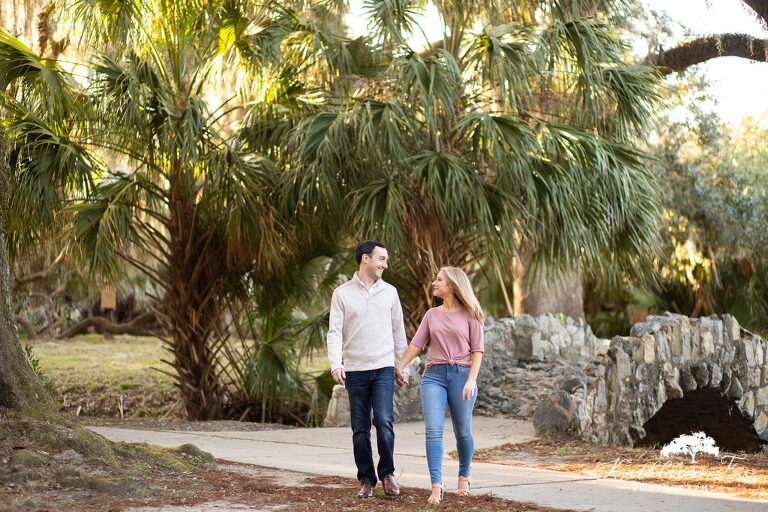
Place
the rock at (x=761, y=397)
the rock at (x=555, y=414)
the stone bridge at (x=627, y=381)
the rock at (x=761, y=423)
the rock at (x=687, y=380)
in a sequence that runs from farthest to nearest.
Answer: the rock at (x=761, y=423) < the rock at (x=761, y=397) < the rock at (x=687, y=380) < the stone bridge at (x=627, y=381) < the rock at (x=555, y=414)

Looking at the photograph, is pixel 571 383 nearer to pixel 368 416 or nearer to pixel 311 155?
pixel 311 155

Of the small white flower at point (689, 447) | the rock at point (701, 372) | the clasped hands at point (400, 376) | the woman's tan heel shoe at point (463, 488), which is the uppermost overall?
the clasped hands at point (400, 376)

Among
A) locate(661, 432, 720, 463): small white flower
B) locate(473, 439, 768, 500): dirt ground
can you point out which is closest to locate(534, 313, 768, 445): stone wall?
locate(473, 439, 768, 500): dirt ground

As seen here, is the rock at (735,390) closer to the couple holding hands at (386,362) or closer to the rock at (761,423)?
the rock at (761,423)

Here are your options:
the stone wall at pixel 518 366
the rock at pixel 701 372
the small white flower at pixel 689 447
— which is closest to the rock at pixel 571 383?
the stone wall at pixel 518 366

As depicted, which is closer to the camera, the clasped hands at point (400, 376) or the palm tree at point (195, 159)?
the clasped hands at point (400, 376)

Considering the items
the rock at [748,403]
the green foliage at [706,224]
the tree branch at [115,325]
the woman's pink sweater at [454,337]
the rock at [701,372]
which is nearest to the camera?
the woman's pink sweater at [454,337]

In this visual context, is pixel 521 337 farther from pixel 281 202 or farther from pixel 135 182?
pixel 135 182

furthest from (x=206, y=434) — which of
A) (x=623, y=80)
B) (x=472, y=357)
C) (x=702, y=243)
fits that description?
(x=702, y=243)

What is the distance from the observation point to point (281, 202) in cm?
1119

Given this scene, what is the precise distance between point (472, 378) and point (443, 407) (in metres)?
0.27

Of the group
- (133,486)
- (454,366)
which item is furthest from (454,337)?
(133,486)

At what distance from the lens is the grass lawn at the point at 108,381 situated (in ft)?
47.5

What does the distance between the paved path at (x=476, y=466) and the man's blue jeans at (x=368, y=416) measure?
1.48 ft
